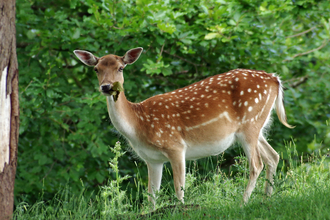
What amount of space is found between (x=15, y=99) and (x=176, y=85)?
3.98 meters

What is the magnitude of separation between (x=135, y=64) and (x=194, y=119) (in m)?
2.19

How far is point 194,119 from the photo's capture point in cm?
526

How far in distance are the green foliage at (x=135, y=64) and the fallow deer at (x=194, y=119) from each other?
42.7 inches

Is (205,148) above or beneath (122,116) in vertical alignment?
beneath

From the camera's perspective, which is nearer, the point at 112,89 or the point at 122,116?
the point at 112,89

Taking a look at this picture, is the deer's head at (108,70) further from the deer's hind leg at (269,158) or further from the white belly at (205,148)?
the deer's hind leg at (269,158)

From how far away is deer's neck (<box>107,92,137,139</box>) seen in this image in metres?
4.92

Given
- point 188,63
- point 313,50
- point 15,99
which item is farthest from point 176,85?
point 15,99

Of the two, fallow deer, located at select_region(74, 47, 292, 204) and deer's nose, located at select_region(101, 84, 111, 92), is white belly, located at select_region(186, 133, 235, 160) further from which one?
deer's nose, located at select_region(101, 84, 111, 92)

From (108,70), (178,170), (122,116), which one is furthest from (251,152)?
(108,70)

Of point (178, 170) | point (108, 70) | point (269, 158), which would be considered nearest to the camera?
point (108, 70)

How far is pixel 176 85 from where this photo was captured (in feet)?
26.2

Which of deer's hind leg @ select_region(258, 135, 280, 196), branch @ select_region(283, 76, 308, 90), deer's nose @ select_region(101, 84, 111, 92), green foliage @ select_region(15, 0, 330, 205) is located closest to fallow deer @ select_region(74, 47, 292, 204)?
deer's hind leg @ select_region(258, 135, 280, 196)

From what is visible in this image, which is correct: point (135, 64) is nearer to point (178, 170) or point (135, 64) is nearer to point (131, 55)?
point (131, 55)
